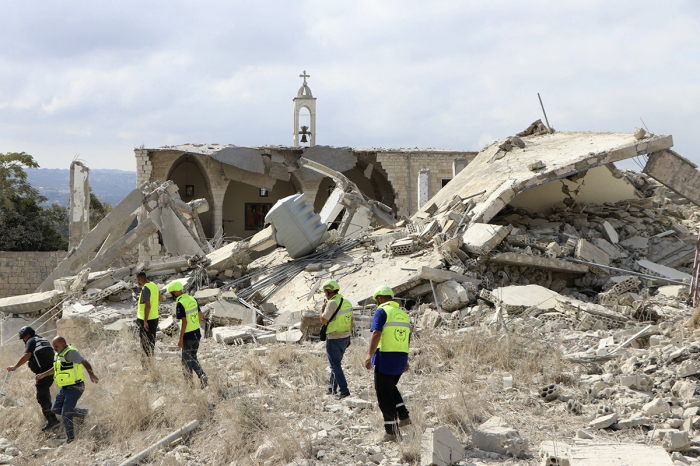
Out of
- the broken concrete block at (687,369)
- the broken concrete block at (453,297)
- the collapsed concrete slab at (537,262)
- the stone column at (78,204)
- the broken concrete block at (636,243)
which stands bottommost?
the broken concrete block at (687,369)

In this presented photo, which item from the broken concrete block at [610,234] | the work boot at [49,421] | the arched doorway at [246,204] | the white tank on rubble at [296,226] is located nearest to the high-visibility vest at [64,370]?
the work boot at [49,421]

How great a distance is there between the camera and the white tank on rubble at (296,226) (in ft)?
35.2

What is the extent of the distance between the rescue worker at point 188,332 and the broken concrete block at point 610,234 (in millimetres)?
7471

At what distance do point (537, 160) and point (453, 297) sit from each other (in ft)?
13.8

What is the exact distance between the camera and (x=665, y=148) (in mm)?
10055

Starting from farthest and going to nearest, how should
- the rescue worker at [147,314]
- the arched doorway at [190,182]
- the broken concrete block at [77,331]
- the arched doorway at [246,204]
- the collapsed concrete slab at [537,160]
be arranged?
the arched doorway at [246,204]
the arched doorway at [190,182]
the collapsed concrete slab at [537,160]
the broken concrete block at [77,331]
the rescue worker at [147,314]

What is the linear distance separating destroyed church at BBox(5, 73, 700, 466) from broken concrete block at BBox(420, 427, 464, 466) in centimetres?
4

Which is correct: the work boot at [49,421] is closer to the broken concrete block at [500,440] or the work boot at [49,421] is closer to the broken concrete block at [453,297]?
the broken concrete block at [500,440]

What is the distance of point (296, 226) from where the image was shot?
10.8 metres

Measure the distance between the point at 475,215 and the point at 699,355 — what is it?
4.44 m

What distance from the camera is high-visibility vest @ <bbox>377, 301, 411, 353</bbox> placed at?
14.9 ft

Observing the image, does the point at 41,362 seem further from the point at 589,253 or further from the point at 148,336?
the point at 589,253

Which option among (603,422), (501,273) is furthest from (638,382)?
(501,273)

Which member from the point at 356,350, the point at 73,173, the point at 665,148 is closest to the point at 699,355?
the point at 356,350
